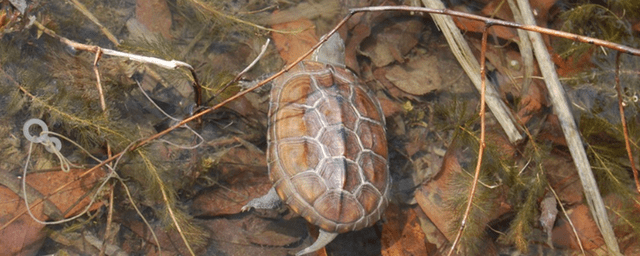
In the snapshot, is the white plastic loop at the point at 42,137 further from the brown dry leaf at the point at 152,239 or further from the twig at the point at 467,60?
the twig at the point at 467,60

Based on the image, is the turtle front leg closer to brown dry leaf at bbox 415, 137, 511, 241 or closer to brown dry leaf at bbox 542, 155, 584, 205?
brown dry leaf at bbox 415, 137, 511, 241

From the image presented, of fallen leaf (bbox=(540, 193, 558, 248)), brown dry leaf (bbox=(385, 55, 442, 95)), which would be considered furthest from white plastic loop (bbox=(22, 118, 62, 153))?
fallen leaf (bbox=(540, 193, 558, 248))

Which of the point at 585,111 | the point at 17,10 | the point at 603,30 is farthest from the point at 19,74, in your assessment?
the point at 603,30

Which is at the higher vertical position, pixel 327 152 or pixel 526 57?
pixel 526 57

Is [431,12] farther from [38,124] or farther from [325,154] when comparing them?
[38,124]

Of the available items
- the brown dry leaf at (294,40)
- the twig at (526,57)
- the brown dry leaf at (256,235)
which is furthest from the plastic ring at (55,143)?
the twig at (526,57)

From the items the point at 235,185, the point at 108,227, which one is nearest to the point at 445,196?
the point at 235,185
